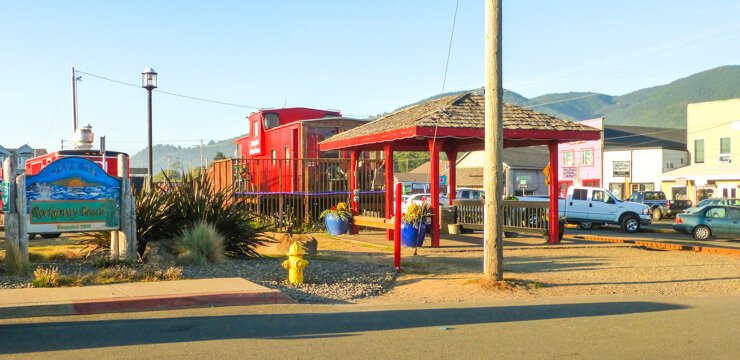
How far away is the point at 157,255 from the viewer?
1198 cm

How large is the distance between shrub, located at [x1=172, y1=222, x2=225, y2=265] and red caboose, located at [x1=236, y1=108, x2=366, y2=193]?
9009mm

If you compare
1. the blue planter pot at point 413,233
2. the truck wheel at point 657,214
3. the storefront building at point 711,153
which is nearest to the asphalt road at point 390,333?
the blue planter pot at point 413,233

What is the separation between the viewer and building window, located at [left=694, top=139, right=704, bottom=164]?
151 feet

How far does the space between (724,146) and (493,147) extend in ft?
131

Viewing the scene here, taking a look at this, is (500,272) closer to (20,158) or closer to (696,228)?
(696,228)

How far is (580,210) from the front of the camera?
28094 mm

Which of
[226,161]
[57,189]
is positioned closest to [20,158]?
[226,161]

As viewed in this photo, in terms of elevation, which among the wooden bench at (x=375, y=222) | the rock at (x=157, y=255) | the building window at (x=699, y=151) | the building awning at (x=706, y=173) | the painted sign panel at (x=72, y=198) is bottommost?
the rock at (x=157, y=255)

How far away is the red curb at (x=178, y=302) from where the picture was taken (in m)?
8.20

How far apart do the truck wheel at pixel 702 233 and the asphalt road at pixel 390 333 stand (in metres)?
15.6

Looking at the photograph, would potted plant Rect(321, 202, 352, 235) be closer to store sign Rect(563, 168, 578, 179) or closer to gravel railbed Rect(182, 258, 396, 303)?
gravel railbed Rect(182, 258, 396, 303)

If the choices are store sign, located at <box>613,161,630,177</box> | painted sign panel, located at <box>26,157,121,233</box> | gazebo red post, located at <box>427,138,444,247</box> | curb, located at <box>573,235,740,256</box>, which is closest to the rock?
painted sign panel, located at <box>26,157,121,233</box>

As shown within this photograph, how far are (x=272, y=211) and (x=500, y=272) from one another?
13591 millimetres

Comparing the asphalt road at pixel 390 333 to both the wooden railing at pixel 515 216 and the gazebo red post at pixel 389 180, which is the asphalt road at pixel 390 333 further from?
the gazebo red post at pixel 389 180
